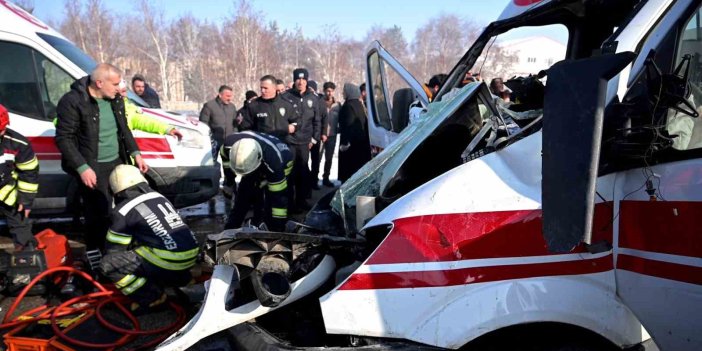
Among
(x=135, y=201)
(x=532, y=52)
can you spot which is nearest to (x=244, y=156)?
(x=135, y=201)

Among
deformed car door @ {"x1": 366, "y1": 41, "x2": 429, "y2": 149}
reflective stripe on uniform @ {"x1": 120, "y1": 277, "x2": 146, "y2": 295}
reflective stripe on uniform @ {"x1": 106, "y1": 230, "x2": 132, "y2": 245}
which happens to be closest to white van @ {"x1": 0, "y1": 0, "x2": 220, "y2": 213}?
reflective stripe on uniform @ {"x1": 106, "y1": 230, "x2": 132, "y2": 245}

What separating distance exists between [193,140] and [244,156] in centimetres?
186

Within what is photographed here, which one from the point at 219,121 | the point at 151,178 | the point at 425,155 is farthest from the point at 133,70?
the point at 425,155

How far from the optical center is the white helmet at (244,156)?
3.84 m

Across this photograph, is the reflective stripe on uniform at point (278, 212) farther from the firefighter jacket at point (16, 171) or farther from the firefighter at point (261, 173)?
the firefighter jacket at point (16, 171)

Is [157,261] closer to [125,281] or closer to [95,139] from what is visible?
[125,281]

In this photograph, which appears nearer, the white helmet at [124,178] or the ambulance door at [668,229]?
the ambulance door at [668,229]

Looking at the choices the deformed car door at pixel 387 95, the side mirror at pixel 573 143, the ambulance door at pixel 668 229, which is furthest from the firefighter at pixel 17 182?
the ambulance door at pixel 668 229

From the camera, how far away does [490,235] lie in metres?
1.71

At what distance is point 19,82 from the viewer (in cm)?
490

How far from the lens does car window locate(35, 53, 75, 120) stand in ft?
16.3

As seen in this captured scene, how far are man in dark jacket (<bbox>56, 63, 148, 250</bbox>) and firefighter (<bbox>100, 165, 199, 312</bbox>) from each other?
3.00ft

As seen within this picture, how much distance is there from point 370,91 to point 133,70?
30.2m

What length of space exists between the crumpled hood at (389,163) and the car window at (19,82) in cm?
409
